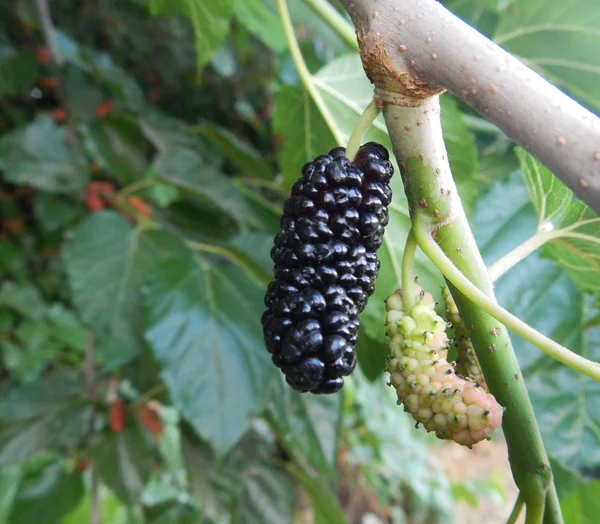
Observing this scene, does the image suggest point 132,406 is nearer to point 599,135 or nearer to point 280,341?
point 280,341

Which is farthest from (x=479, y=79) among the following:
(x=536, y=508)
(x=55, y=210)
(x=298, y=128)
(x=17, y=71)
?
(x=17, y=71)

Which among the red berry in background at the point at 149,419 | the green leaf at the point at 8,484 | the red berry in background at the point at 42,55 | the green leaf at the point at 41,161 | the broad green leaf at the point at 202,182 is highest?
the broad green leaf at the point at 202,182

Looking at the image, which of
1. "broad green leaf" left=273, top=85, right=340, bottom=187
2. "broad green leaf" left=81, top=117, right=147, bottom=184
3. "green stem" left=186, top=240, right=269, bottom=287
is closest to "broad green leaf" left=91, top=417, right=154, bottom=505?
"green stem" left=186, top=240, right=269, bottom=287

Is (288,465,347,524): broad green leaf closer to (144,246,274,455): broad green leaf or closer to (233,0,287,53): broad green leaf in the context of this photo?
(144,246,274,455): broad green leaf

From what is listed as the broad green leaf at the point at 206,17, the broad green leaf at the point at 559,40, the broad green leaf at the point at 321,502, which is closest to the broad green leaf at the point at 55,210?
the broad green leaf at the point at 206,17

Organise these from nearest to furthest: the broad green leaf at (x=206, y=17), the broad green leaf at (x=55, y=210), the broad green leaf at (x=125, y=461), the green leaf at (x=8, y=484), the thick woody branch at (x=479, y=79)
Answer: the thick woody branch at (x=479, y=79) < the broad green leaf at (x=206, y=17) < the broad green leaf at (x=125, y=461) < the broad green leaf at (x=55, y=210) < the green leaf at (x=8, y=484)

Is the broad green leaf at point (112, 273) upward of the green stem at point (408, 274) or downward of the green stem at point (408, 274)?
downward

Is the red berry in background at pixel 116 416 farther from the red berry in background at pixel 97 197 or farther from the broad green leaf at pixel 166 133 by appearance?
the broad green leaf at pixel 166 133
